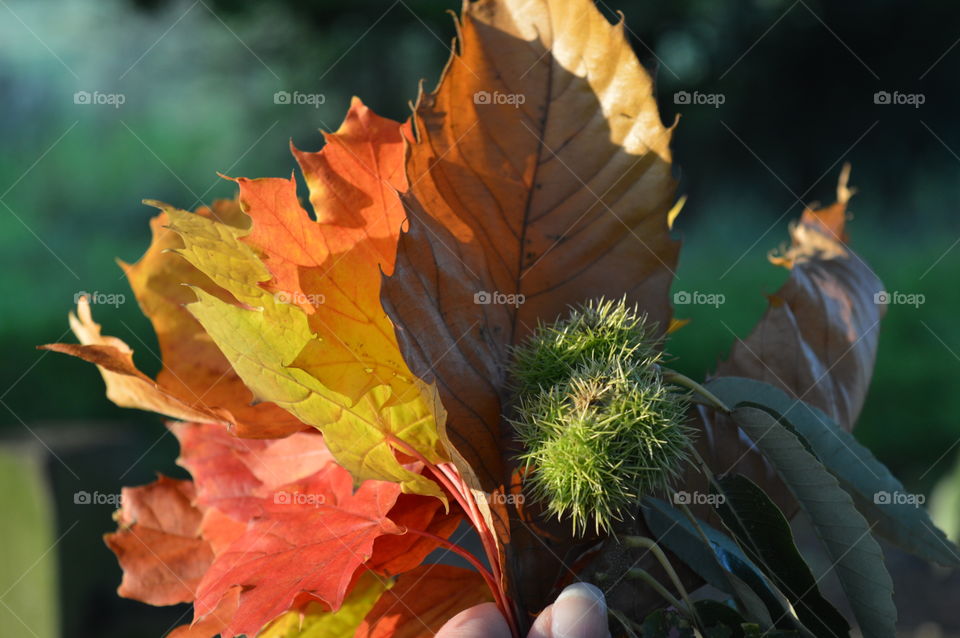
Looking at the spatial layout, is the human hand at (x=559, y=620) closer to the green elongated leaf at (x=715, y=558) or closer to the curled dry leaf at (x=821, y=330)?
→ the green elongated leaf at (x=715, y=558)

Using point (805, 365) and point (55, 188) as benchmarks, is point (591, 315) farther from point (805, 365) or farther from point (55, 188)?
point (55, 188)

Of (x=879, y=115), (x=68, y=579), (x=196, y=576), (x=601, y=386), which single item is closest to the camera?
(x=601, y=386)

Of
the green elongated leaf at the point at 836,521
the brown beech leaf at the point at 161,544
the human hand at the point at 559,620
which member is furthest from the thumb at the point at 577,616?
the brown beech leaf at the point at 161,544

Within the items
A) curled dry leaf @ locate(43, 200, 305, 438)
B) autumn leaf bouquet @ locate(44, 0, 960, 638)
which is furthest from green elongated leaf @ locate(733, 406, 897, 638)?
curled dry leaf @ locate(43, 200, 305, 438)

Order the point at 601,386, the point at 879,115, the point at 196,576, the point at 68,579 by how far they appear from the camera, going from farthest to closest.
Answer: the point at 879,115 → the point at 68,579 → the point at 196,576 → the point at 601,386

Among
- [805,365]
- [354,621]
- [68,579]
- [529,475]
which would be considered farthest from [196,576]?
[68,579]

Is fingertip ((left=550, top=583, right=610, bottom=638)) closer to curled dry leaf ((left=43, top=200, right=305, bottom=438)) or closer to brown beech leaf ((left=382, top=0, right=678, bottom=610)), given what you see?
brown beech leaf ((left=382, top=0, right=678, bottom=610))

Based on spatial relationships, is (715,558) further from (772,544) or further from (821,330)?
(821,330)
